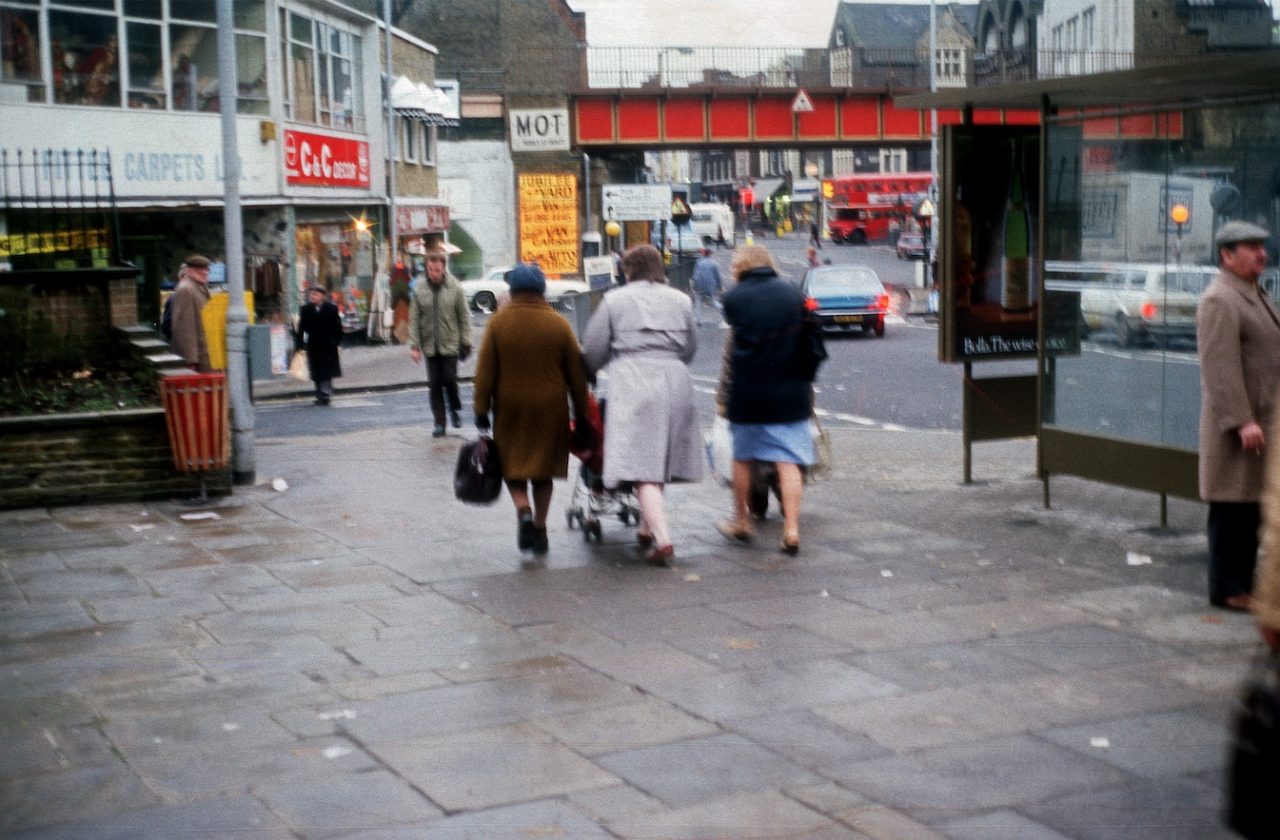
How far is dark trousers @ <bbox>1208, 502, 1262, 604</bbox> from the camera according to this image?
24.7 ft

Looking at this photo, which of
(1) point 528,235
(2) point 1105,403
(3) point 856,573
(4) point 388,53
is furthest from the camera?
(1) point 528,235

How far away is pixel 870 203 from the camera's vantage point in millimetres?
90438

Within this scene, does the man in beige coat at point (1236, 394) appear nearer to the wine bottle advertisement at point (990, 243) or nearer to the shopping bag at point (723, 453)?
the shopping bag at point (723, 453)

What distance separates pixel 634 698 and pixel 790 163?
153 metres

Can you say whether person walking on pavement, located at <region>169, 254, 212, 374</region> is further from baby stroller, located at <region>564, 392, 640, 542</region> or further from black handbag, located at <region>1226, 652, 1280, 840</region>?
black handbag, located at <region>1226, 652, 1280, 840</region>

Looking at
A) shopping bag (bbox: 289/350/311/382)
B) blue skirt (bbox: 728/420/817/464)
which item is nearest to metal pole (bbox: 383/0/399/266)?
shopping bag (bbox: 289/350/311/382)

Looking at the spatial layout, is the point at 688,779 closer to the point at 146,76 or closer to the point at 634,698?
the point at 634,698

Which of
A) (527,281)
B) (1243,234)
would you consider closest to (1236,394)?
(1243,234)

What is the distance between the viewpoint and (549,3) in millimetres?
62500

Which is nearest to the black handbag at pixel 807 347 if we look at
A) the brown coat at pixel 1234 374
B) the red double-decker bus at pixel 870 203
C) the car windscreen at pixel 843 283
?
the brown coat at pixel 1234 374

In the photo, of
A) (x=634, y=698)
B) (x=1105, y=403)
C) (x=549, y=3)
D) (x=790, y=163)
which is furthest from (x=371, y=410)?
(x=790, y=163)

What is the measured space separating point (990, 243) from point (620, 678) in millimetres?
6553

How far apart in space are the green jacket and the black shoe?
6545mm

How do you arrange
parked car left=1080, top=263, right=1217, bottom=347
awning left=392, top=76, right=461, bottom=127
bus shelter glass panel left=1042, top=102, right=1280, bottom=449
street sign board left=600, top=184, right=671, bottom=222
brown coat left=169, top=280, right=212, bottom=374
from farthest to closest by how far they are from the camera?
street sign board left=600, top=184, right=671, bottom=222 → awning left=392, top=76, right=461, bottom=127 → brown coat left=169, top=280, right=212, bottom=374 → parked car left=1080, top=263, right=1217, bottom=347 → bus shelter glass panel left=1042, top=102, right=1280, bottom=449
